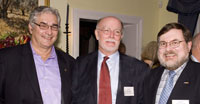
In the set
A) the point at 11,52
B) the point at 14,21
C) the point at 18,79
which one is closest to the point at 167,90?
the point at 18,79

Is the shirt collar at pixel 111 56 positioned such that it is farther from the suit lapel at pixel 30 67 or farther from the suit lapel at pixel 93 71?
the suit lapel at pixel 30 67

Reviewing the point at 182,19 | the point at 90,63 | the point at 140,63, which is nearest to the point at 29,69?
the point at 90,63

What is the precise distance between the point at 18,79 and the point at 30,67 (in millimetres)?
150

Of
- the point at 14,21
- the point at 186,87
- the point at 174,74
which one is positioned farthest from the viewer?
the point at 14,21

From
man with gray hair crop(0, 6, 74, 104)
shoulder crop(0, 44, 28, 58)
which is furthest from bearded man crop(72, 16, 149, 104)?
shoulder crop(0, 44, 28, 58)

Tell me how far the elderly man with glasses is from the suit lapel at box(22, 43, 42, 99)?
1000 millimetres

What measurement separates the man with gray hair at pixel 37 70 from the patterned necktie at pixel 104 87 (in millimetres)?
336

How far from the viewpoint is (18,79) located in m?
2.00

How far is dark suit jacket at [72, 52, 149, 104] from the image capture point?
2.08 metres

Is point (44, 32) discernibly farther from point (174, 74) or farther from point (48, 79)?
point (174, 74)

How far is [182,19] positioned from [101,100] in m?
3.09

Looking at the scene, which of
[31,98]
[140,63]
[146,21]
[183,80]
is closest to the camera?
[183,80]

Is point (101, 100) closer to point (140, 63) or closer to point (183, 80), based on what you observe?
point (140, 63)

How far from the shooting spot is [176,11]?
443 cm
